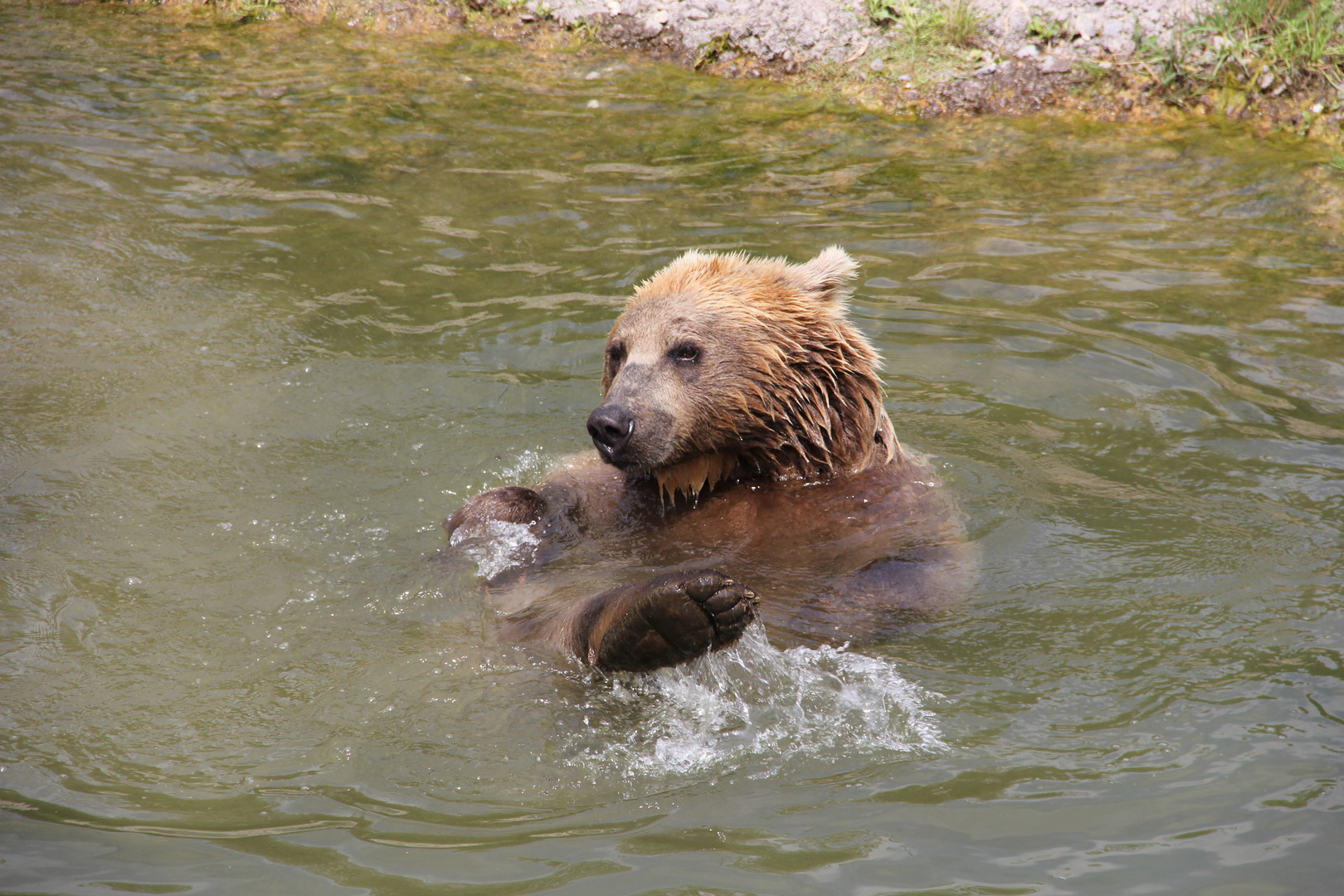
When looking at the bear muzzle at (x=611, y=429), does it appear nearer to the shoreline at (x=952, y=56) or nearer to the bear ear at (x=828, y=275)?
the bear ear at (x=828, y=275)

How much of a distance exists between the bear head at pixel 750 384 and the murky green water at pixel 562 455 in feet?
2.68

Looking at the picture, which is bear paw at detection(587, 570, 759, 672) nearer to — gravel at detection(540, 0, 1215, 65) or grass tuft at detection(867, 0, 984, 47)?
gravel at detection(540, 0, 1215, 65)

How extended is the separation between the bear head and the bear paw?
3.58ft

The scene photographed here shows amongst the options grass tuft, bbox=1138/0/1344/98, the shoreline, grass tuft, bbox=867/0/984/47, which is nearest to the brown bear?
the shoreline

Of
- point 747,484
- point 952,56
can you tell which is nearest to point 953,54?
point 952,56

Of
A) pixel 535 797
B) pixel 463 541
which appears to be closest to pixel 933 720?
pixel 535 797

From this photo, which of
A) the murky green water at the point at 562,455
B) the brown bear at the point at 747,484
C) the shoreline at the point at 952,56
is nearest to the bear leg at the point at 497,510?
the brown bear at the point at 747,484

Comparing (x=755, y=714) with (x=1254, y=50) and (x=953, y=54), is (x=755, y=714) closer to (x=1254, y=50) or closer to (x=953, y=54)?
(x=953, y=54)

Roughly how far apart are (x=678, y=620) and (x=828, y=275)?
7.15ft

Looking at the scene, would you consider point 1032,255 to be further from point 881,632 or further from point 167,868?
point 167,868

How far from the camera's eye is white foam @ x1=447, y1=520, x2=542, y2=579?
455cm

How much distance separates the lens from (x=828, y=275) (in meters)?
4.88

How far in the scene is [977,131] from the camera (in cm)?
978

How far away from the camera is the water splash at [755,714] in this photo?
3355 mm
